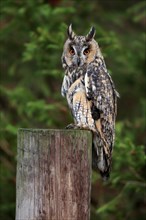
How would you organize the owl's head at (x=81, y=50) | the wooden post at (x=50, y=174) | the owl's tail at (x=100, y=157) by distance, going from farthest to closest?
the owl's head at (x=81, y=50), the owl's tail at (x=100, y=157), the wooden post at (x=50, y=174)

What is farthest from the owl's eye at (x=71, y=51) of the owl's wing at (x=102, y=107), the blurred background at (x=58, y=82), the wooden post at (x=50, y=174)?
the wooden post at (x=50, y=174)

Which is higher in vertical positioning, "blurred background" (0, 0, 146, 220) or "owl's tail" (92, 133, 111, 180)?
"blurred background" (0, 0, 146, 220)

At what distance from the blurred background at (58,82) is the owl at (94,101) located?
1.11m

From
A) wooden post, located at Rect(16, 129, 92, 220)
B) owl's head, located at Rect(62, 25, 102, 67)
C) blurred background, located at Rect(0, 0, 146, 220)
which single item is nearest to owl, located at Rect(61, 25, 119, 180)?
owl's head, located at Rect(62, 25, 102, 67)

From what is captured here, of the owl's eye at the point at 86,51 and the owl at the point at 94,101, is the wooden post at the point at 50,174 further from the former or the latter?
the owl's eye at the point at 86,51

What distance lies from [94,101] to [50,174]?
1532 mm

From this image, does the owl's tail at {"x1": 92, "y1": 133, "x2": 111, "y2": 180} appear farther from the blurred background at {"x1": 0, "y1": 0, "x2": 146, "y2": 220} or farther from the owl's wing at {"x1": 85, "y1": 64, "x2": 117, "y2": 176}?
the blurred background at {"x1": 0, "y1": 0, "x2": 146, "y2": 220}

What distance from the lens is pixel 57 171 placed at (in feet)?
10.8

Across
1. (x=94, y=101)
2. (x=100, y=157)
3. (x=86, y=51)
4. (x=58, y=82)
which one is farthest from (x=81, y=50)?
(x=58, y=82)

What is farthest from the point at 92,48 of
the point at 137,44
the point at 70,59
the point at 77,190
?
the point at 137,44

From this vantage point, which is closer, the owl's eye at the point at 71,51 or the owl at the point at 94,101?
the owl at the point at 94,101

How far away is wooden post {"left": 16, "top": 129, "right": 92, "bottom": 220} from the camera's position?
3.27m

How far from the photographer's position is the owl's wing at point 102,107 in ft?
15.4

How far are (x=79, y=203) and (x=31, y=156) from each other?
34cm
